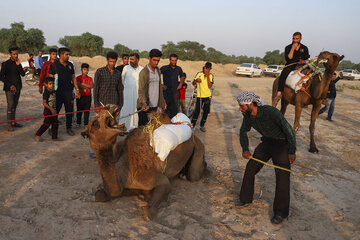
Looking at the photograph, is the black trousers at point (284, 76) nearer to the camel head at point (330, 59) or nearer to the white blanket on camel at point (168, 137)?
the camel head at point (330, 59)

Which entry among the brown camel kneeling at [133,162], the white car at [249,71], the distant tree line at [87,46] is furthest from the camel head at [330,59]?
the distant tree line at [87,46]

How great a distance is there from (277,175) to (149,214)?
193 centimetres

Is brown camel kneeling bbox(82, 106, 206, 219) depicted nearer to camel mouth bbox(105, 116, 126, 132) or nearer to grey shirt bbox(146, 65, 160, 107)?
camel mouth bbox(105, 116, 126, 132)

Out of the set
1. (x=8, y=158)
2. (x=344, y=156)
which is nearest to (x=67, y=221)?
(x=8, y=158)

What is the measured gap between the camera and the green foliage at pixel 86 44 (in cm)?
5112

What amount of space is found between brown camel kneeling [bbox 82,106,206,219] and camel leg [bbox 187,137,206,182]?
0.13 feet

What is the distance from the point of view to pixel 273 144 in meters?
4.03

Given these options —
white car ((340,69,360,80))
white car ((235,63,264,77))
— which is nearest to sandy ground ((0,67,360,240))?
white car ((235,63,264,77))

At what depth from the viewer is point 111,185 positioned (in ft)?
11.2

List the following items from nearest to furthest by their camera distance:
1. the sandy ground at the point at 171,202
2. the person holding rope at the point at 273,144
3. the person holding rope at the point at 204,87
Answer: the sandy ground at the point at 171,202, the person holding rope at the point at 273,144, the person holding rope at the point at 204,87

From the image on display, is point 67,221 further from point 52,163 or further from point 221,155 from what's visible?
point 221,155

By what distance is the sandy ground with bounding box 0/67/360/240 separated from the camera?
351 cm

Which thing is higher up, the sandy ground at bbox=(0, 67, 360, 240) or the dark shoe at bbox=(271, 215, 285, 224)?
the dark shoe at bbox=(271, 215, 285, 224)

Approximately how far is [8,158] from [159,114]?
3444 mm
